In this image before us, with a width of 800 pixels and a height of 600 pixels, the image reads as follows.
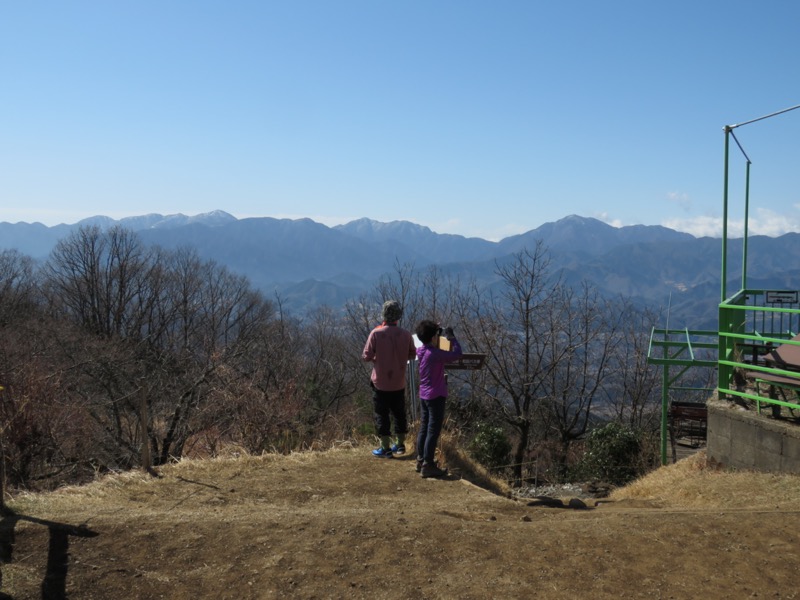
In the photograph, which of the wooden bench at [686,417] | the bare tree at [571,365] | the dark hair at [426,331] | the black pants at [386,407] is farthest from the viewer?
the bare tree at [571,365]

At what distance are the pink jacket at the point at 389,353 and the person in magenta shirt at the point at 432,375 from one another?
60 centimetres

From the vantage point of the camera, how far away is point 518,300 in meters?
27.8

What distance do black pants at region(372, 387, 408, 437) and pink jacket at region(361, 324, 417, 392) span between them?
0.12 m

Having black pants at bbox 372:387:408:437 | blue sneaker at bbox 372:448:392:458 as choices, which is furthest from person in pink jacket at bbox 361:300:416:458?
blue sneaker at bbox 372:448:392:458

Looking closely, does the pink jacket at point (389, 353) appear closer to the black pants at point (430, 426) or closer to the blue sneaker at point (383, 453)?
the black pants at point (430, 426)

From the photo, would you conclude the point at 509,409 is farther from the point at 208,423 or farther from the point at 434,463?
the point at 434,463

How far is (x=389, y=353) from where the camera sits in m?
8.09

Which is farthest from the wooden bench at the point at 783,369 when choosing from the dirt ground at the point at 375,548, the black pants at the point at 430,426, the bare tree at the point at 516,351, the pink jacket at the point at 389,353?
the bare tree at the point at 516,351

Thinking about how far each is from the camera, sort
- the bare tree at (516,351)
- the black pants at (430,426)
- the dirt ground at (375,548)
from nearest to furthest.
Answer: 1. the dirt ground at (375,548)
2. the black pants at (430,426)
3. the bare tree at (516,351)

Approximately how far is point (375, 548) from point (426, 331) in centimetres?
274

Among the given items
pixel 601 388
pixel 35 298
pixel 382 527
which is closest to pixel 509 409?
pixel 601 388

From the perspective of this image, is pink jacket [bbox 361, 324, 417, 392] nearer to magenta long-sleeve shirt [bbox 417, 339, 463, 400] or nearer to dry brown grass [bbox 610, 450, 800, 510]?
magenta long-sleeve shirt [bbox 417, 339, 463, 400]

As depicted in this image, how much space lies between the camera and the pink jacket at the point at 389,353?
8070 mm

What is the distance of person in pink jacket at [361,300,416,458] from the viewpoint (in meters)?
→ 8.05
